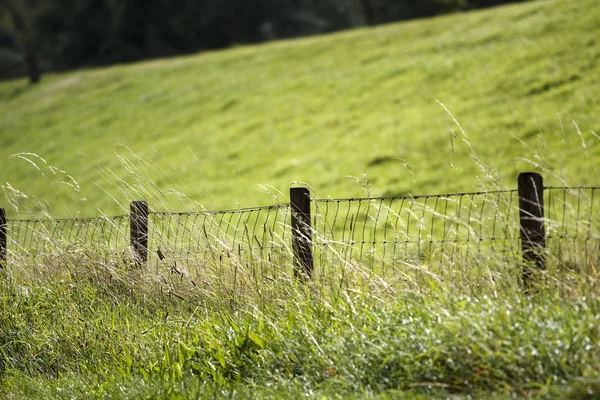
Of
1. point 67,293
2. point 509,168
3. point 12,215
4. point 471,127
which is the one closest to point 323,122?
point 471,127

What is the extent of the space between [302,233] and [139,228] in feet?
6.48

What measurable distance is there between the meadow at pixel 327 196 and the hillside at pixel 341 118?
0.10m

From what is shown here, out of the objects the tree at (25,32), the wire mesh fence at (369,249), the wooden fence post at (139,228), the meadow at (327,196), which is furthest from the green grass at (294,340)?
the tree at (25,32)

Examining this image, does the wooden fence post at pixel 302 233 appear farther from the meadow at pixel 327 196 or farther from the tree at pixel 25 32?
the tree at pixel 25 32

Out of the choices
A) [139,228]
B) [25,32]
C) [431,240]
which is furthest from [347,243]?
[25,32]

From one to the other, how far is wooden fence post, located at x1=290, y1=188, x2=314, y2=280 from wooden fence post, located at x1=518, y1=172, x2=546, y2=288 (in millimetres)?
1852

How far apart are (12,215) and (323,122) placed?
10.3 meters

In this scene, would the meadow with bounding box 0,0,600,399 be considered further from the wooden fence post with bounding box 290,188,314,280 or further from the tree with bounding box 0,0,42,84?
the tree with bounding box 0,0,42,84

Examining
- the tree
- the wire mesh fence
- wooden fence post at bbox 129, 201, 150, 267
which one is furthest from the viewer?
the tree

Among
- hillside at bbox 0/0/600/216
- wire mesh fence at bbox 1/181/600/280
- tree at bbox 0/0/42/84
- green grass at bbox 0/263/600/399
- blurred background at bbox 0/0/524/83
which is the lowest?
green grass at bbox 0/263/600/399

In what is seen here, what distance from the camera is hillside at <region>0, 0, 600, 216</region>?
16062mm

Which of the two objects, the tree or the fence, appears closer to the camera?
the fence

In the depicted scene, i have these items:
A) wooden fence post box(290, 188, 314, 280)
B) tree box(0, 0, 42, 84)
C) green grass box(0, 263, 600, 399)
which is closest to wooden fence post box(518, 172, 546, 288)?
green grass box(0, 263, 600, 399)

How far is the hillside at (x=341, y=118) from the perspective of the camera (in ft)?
52.7
